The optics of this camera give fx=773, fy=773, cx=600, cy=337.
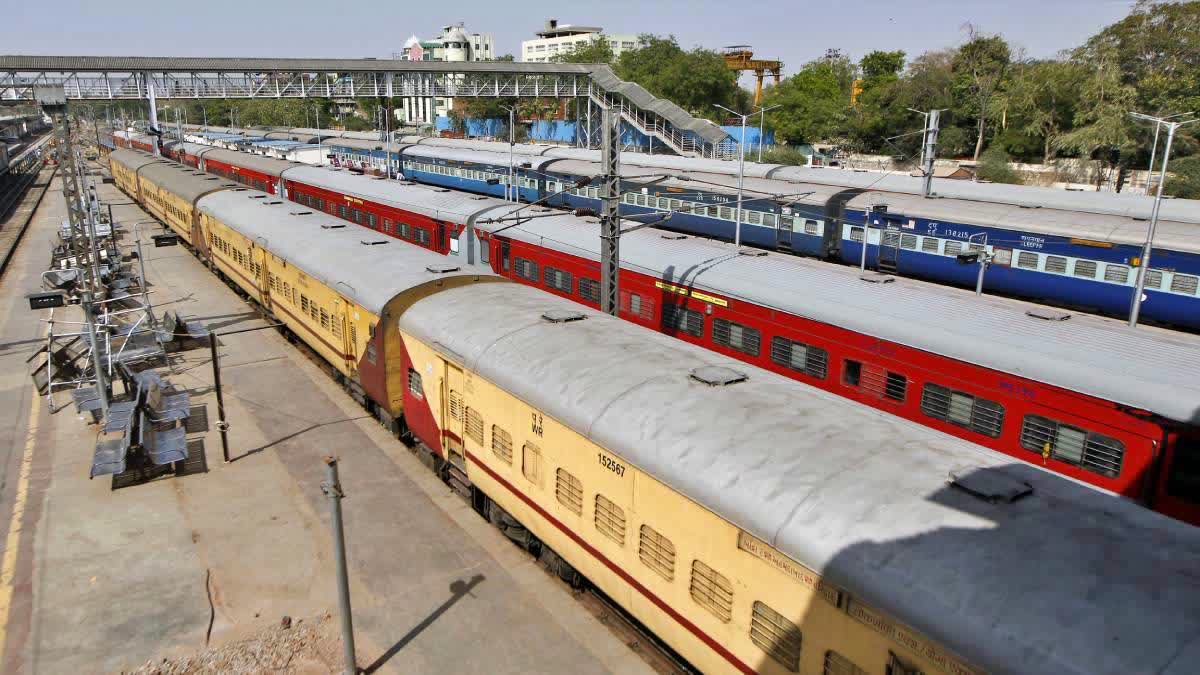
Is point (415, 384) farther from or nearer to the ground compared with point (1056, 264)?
nearer to the ground

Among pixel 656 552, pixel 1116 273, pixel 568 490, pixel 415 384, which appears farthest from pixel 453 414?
pixel 1116 273

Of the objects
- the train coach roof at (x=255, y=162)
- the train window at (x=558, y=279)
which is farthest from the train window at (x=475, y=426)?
the train coach roof at (x=255, y=162)

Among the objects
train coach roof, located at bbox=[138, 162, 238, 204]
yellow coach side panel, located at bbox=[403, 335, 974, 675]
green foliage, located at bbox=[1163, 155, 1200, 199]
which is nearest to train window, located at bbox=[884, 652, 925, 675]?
yellow coach side panel, located at bbox=[403, 335, 974, 675]

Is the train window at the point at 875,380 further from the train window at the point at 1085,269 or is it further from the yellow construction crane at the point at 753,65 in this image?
the yellow construction crane at the point at 753,65

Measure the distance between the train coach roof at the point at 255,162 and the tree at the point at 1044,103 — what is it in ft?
194

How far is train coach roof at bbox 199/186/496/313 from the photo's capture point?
1698 cm

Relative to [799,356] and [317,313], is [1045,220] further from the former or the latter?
[317,313]

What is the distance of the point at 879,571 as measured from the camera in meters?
6.77

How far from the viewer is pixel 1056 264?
75.9 feet

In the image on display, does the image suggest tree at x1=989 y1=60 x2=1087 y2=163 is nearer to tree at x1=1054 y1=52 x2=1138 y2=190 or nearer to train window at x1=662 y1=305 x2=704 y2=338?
tree at x1=1054 y1=52 x2=1138 y2=190

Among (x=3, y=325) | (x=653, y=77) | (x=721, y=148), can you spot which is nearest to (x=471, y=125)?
(x=653, y=77)

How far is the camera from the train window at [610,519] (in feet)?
32.6

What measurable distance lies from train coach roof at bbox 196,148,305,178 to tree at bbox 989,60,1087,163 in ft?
194

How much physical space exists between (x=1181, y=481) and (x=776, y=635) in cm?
661
